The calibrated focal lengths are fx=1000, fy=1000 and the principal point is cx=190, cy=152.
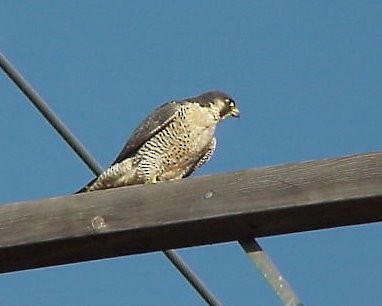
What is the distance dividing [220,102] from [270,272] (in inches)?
160

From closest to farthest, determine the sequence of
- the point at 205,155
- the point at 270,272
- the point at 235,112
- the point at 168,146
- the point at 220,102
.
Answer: the point at 270,272
the point at 168,146
the point at 205,155
the point at 220,102
the point at 235,112

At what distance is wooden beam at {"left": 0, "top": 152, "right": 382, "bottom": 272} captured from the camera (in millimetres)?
2744

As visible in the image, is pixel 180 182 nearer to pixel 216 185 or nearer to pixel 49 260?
pixel 216 185

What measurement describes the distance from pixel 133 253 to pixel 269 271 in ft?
1.38

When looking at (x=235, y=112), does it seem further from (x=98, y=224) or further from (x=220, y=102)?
(x=98, y=224)

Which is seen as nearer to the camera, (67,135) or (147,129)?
(67,135)

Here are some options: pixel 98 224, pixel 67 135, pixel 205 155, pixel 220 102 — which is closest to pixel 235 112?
pixel 220 102

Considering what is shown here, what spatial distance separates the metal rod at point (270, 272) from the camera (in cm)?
264

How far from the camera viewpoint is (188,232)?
2.79 m

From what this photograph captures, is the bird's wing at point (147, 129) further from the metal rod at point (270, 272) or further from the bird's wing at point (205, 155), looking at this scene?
the metal rod at point (270, 272)

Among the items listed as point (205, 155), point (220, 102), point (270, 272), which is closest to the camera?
point (270, 272)

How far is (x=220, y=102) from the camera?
6.73 m

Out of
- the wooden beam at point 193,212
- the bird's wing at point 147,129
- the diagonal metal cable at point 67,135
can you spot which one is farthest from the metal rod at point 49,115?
the bird's wing at point 147,129

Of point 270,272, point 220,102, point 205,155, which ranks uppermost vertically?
point 220,102
